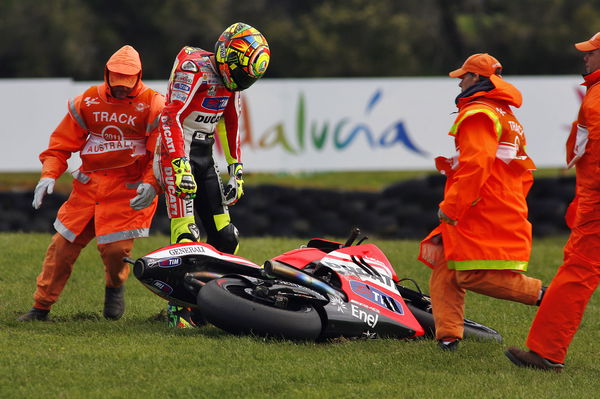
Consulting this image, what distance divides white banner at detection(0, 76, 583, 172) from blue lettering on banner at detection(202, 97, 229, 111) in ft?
23.3

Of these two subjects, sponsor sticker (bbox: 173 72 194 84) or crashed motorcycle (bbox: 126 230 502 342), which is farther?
sponsor sticker (bbox: 173 72 194 84)

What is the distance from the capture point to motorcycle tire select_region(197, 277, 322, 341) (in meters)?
6.07

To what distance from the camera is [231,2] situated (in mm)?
31125

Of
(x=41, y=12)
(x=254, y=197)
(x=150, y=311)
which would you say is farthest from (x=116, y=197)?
(x=41, y=12)

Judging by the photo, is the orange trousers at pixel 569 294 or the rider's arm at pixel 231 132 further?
the rider's arm at pixel 231 132

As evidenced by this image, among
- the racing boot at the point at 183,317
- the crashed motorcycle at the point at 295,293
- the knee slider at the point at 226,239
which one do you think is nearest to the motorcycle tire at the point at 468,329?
the crashed motorcycle at the point at 295,293

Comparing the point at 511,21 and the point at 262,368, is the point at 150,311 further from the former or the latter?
the point at 511,21

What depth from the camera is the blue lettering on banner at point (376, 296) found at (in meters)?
6.45

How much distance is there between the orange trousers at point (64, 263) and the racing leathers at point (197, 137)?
44 centimetres

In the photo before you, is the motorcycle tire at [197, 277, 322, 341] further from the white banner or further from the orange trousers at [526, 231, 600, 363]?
the white banner

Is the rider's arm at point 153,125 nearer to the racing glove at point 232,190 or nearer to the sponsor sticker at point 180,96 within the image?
the sponsor sticker at point 180,96

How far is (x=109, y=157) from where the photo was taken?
23.5 ft

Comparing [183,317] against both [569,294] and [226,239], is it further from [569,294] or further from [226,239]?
[569,294]

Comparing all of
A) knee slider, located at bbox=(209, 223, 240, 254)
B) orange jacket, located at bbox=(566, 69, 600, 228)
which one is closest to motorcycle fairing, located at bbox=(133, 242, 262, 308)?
knee slider, located at bbox=(209, 223, 240, 254)
